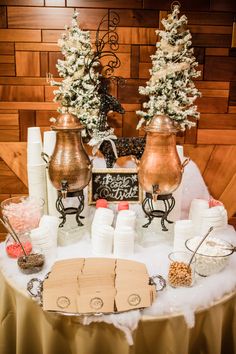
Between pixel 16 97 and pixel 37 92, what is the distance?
8.2 inches

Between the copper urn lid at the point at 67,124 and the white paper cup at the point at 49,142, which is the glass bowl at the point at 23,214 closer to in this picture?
the white paper cup at the point at 49,142

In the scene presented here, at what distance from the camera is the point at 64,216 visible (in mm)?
2266

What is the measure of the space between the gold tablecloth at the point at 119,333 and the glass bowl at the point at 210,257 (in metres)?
0.15

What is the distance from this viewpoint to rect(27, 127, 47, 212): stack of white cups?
240 centimetres

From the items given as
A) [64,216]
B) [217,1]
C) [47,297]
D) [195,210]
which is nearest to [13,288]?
[47,297]

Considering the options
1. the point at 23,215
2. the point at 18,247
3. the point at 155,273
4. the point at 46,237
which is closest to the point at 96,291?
the point at 155,273

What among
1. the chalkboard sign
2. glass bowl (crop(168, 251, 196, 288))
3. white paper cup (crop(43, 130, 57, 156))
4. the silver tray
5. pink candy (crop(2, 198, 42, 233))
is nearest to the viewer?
the silver tray

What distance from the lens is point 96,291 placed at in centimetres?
167

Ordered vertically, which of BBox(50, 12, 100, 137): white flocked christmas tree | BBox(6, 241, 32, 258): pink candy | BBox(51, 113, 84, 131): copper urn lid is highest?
BBox(50, 12, 100, 137): white flocked christmas tree

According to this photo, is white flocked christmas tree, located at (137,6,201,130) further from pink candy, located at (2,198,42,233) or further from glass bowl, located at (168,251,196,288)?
glass bowl, located at (168,251,196,288)

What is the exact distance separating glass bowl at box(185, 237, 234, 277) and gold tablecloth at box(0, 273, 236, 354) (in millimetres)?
154

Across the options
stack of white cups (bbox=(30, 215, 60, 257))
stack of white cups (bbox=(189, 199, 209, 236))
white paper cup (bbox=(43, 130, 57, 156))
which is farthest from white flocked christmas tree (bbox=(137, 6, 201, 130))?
stack of white cups (bbox=(30, 215, 60, 257))

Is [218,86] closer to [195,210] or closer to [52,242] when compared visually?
[195,210]

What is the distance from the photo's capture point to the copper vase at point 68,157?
82.7 inches
